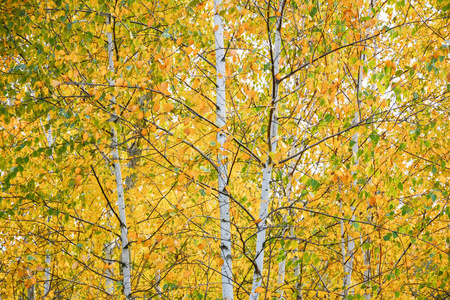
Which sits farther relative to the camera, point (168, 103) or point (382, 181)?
point (382, 181)

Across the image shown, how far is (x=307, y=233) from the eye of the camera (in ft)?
16.6

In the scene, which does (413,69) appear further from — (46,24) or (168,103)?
(46,24)

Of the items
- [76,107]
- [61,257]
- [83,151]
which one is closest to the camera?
[83,151]

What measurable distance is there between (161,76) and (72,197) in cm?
157

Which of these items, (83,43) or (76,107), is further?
(76,107)

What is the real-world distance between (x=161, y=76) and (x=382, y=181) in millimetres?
2922

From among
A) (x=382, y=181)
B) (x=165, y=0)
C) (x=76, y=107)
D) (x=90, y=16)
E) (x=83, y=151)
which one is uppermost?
(x=165, y=0)

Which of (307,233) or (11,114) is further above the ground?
(11,114)

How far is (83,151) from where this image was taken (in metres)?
4.00

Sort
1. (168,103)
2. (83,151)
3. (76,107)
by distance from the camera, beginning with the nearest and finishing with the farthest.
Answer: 1. (168,103)
2. (83,151)
3. (76,107)

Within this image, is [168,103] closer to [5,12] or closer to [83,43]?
[83,43]

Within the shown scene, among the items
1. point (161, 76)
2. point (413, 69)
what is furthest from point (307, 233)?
point (161, 76)

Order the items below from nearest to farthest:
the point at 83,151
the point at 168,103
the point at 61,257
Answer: the point at 168,103 → the point at 83,151 → the point at 61,257

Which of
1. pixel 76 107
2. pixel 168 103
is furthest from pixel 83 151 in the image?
pixel 168 103
